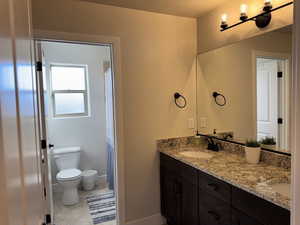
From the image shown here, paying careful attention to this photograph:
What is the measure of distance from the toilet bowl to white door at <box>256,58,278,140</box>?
2.45 m

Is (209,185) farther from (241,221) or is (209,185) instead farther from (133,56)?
(133,56)

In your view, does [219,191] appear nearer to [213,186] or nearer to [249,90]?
[213,186]

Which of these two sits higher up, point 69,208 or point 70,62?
point 70,62

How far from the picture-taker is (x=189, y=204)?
6.31ft

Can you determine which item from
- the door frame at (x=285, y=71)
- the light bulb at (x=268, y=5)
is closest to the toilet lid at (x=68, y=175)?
the door frame at (x=285, y=71)

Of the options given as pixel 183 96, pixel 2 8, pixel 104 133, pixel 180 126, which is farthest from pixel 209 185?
pixel 104 133

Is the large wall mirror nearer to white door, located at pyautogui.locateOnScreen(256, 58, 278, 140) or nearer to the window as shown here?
white door, located at pyautogui.locateOnScreen(256, 58, 278, 140)

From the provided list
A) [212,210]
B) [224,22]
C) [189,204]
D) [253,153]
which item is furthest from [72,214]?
[224,22]

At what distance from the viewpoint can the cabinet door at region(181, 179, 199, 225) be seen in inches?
72.1

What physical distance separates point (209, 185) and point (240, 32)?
1.46m

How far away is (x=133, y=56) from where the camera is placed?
2.23 metres

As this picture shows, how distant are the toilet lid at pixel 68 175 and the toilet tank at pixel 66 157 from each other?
0.15m

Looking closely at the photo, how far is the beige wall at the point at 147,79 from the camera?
7.06ft

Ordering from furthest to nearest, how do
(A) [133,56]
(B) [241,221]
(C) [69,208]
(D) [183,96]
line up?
(C) [69,208] < (D) [183,96] < (A) [133,56] < (B) [241,221]
